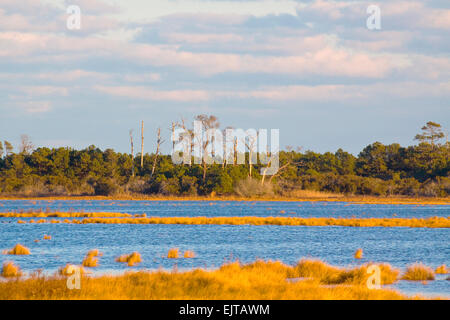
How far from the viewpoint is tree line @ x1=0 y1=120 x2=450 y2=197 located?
118438mm

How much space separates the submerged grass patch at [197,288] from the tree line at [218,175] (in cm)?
8988

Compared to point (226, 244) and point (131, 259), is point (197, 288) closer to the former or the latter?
point (131, 259)

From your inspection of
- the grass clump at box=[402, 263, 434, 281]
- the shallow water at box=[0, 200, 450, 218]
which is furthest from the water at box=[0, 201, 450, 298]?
the shallow water at box=[0, 200, 450, 218]

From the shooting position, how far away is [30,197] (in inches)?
4737

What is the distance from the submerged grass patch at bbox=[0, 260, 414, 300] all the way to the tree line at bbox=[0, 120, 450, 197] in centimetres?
8988

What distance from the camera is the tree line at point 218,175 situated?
11844cm

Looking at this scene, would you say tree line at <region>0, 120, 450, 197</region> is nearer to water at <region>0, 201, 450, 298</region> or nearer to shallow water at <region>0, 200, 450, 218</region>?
shallow water at <region>0, 200, 450, 218</region>

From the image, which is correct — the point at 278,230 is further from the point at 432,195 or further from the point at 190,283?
the point at 432,195

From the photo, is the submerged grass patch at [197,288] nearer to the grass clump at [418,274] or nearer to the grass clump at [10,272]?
the grass clump at [418,274]

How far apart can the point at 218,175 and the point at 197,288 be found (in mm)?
97023

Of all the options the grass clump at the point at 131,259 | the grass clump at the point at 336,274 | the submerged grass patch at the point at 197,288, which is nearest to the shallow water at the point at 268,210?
the grass clump at the point at 131,259

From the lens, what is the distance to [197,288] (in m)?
20.5

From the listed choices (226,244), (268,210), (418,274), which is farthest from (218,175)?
(418,274)
